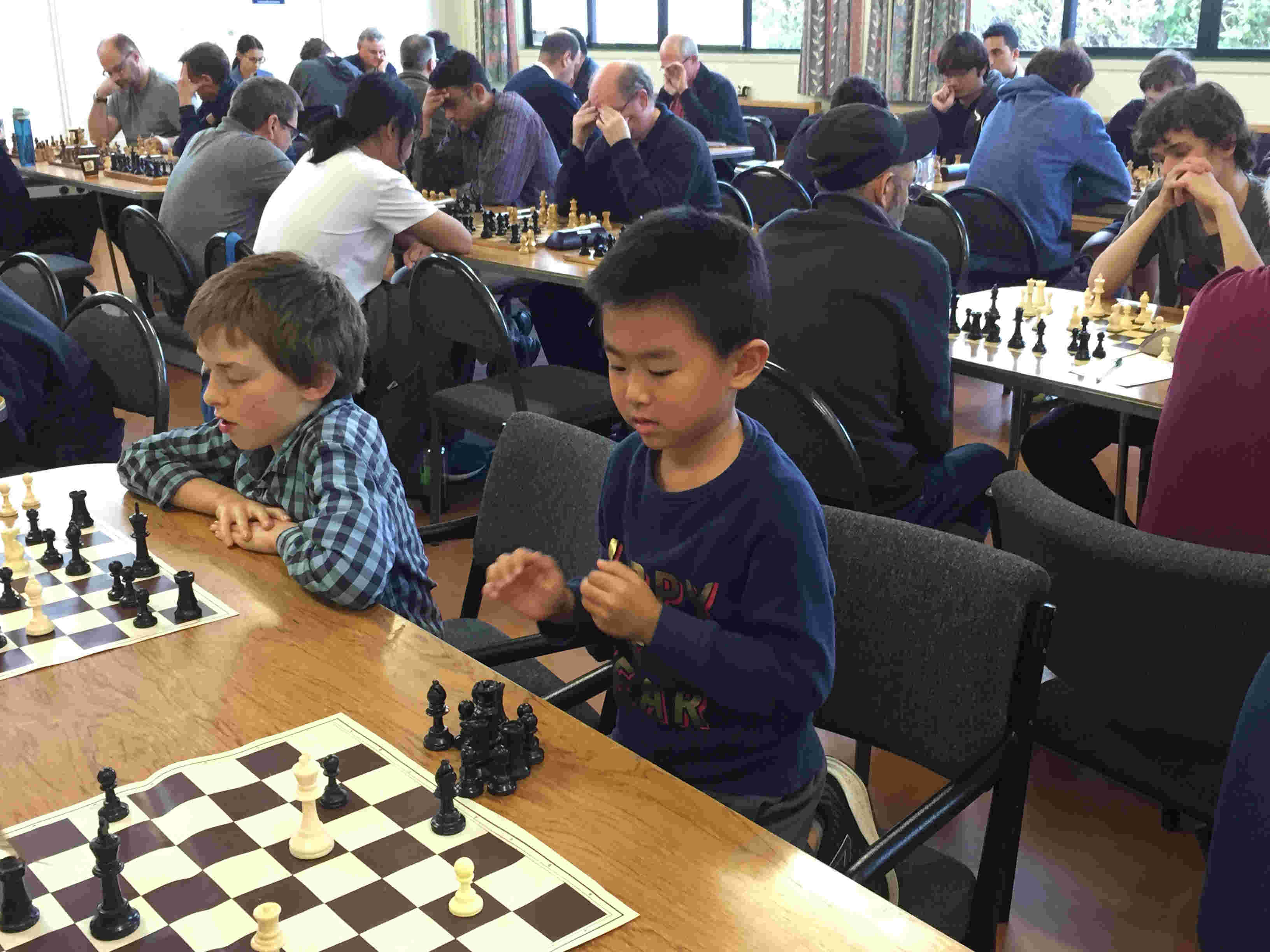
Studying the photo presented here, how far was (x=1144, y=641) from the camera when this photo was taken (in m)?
1.73

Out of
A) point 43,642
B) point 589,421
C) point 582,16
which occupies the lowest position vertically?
point 589,421

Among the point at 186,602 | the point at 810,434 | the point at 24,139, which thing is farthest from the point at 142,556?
the point at 24,139

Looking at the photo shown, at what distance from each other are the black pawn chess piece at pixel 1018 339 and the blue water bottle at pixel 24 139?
6.52 metres

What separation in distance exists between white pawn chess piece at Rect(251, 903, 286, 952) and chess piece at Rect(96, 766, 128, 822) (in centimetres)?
26

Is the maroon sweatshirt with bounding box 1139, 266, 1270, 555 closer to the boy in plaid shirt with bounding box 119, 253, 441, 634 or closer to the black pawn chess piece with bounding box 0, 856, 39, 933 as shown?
the boy in plaid shirt with bounding box 119, 253, 441, 634

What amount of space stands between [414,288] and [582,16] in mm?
9165

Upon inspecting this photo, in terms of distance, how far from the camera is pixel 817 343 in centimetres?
270

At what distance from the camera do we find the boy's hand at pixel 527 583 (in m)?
1.50

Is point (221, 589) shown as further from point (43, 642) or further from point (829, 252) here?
point (829, 252)

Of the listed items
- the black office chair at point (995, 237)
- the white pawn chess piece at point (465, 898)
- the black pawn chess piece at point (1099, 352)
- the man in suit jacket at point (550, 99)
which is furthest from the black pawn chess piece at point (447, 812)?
the man in suit jacket at point (550, 99)

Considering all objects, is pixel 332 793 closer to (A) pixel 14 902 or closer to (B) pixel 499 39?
(A) pixel 14 902

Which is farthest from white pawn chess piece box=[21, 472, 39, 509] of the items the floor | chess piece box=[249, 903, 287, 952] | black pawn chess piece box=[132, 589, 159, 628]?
the floor

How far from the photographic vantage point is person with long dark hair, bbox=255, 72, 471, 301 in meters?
3.93

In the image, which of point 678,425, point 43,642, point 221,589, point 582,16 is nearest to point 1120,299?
point 678,425
